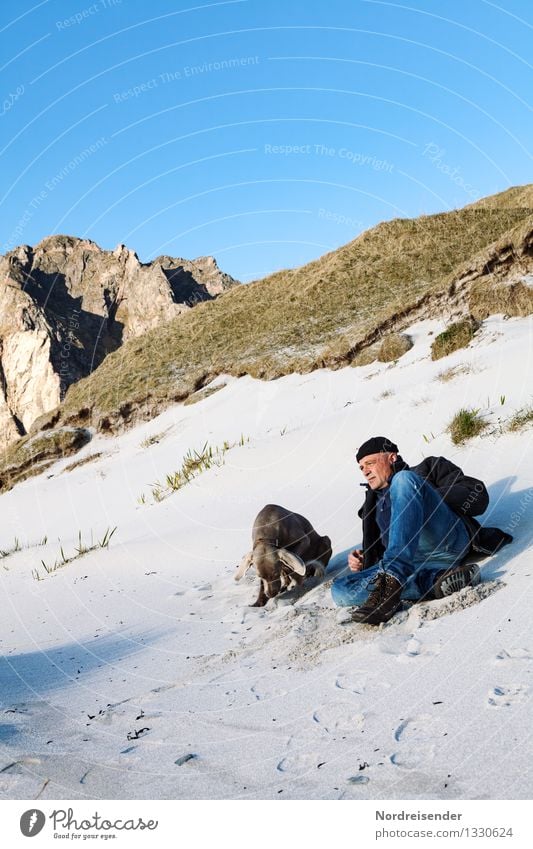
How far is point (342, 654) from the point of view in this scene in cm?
390

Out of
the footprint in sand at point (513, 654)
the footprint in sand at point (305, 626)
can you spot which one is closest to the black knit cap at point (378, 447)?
the footprint in sand at point (305, 626)

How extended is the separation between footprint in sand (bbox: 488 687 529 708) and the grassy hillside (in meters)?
15.1

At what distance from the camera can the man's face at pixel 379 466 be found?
4.95 m

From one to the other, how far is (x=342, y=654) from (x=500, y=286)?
1236 cm

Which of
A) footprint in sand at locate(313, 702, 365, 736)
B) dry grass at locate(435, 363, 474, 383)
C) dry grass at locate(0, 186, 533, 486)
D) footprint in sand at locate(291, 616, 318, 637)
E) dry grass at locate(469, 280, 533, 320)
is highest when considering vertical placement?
dry grass at locate(0, 186, 533, 486)

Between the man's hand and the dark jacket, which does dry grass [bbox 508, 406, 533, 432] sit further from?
the man's hand

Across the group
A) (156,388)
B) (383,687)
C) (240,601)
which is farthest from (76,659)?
(156,388)

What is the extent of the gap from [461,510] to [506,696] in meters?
2.18

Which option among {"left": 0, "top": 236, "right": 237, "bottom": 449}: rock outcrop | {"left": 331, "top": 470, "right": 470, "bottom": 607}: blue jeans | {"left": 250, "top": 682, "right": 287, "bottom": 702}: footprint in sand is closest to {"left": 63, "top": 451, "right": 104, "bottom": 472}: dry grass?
{"left": 331, "top": 470, "right": 470, "bottom": 607}: blue jeans

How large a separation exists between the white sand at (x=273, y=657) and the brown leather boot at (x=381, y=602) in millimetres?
85

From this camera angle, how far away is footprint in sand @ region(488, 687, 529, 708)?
2.73 m

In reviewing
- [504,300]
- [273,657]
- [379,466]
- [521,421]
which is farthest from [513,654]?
[504,300]

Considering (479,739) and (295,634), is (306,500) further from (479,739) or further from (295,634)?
(479,739)

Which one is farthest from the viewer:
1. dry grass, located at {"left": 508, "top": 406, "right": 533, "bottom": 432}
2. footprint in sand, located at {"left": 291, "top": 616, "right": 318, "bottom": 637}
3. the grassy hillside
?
the grassy hillside
